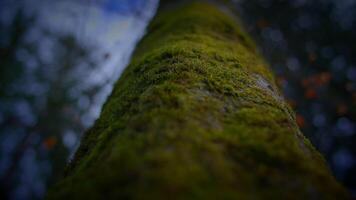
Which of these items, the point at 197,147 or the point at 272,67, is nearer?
the point at 197,147

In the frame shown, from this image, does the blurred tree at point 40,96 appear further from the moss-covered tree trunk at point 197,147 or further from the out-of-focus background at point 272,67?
the moss-covered tree trunk at point 197,147

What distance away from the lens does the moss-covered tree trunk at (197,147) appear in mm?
1032

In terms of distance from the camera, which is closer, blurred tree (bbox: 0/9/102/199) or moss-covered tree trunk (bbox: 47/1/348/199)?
moss-covered tree trunk (bbox: 47/1/348/199)

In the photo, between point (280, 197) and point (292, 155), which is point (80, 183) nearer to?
point (280, 197)

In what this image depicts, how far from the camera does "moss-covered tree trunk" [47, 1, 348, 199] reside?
40.6 inches

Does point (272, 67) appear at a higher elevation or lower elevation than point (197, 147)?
higher

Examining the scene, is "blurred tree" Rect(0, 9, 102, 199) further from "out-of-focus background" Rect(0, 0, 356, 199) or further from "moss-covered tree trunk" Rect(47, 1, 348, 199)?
"moss-covered tree trunk" Rect(47, 1, 348, 199)

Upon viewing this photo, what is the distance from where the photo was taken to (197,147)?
1.17 m

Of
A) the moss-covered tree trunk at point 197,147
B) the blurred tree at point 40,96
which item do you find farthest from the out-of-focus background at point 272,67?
the moss-covered tree trunk at point 197,147

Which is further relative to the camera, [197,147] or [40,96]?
[40,96]

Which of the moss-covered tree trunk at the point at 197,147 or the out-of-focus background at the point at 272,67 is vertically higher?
the out-of-focus background at the point at 272,67

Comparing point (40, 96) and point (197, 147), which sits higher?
point (40, 96)

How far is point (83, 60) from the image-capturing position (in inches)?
421

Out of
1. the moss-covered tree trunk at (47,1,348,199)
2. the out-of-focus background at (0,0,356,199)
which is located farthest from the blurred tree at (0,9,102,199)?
the moss-covered tree trunk at (47,1,348,199)
